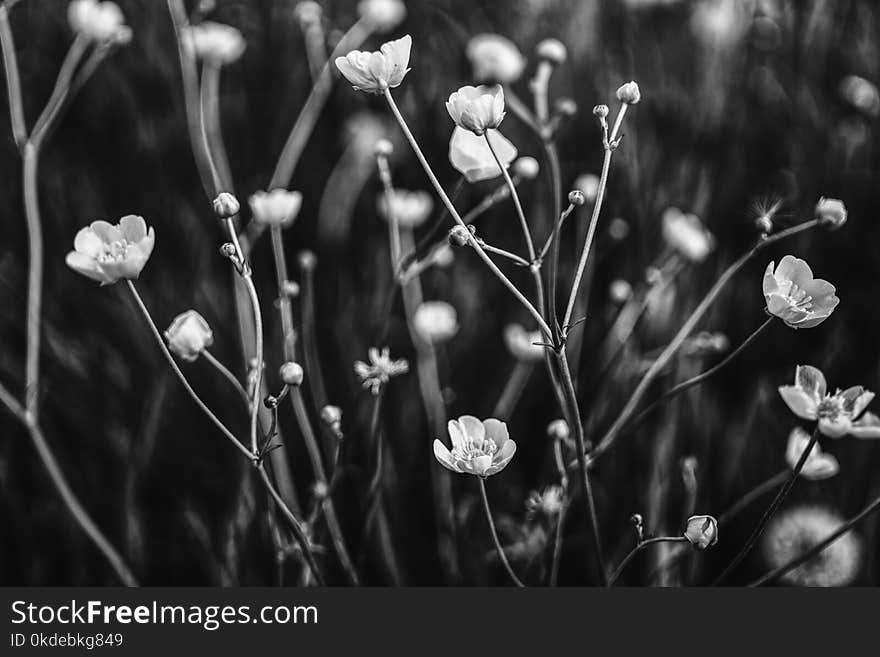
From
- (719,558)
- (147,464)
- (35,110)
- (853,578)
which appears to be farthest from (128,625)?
(35,110)

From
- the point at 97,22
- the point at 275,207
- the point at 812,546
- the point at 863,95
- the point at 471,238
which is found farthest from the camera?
the point at 863,95

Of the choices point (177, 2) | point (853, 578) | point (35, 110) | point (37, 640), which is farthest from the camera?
point (35, 110)

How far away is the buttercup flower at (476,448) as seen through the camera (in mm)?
557

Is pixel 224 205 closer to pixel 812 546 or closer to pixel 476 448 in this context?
pixel 476 448

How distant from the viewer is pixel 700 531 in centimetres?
54

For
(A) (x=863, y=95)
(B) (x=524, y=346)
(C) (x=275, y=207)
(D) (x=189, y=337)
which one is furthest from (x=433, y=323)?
(A) (x=863, y=95)

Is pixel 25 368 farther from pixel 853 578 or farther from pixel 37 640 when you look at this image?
pixel 853 578

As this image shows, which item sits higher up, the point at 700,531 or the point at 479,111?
the point at 479,111

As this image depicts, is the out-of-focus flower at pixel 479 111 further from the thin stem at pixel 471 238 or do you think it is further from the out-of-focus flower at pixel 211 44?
the out-of-focus flower at pixel 211 44

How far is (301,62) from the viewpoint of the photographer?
1297 millimetres

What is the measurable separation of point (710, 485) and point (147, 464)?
0.60 meters

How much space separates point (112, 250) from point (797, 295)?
51cm

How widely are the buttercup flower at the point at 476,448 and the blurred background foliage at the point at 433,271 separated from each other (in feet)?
0.55

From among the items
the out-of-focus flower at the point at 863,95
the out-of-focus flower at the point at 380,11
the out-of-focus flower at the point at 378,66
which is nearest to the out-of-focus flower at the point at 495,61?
the out-of-focus flower at the point at 380,11
